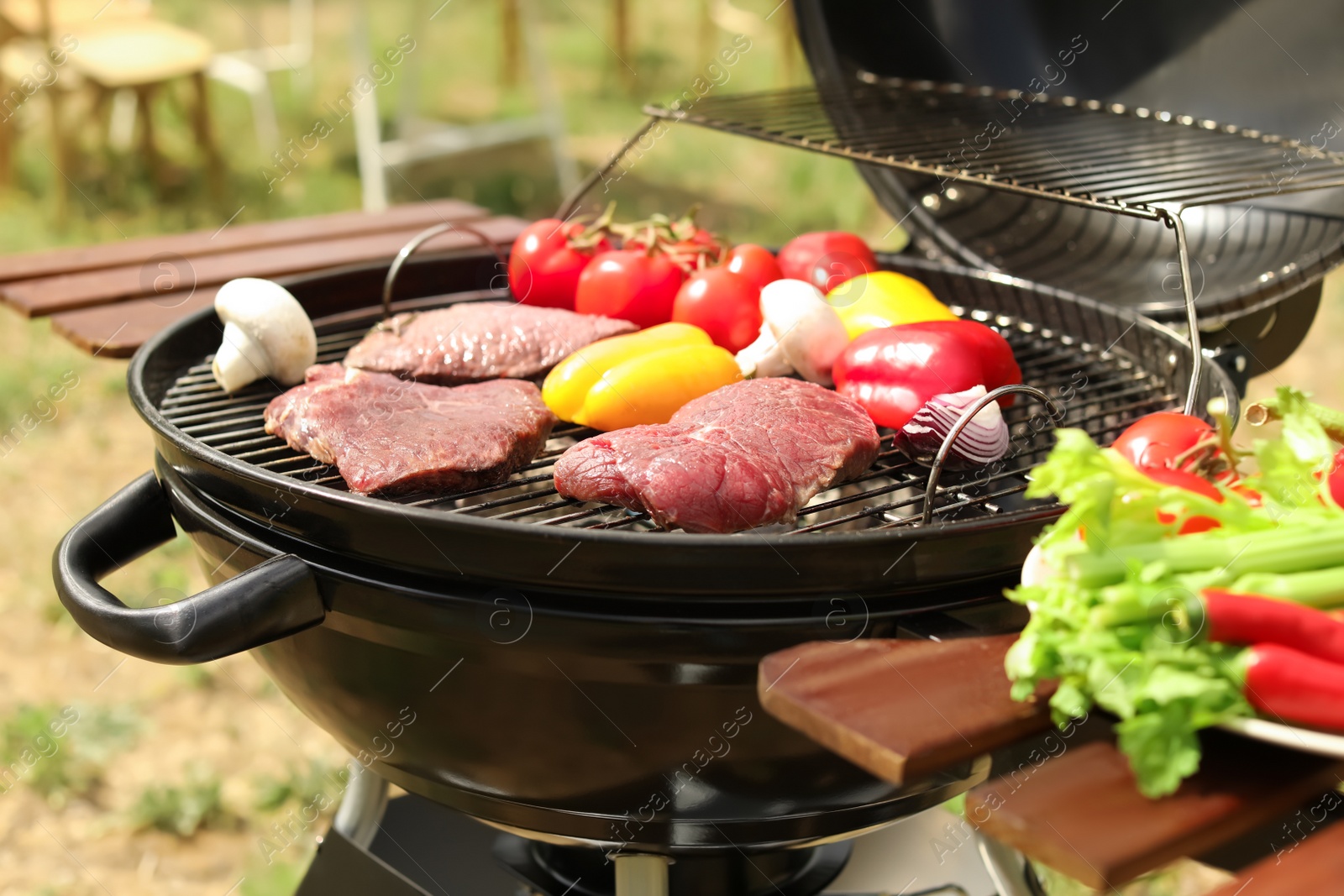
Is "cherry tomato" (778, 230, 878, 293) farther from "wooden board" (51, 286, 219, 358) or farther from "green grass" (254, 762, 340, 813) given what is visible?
"green grass" (254, 762, 340, 813)

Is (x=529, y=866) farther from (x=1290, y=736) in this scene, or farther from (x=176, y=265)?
(x=1290, y=736)

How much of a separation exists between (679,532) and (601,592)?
0.15 meters

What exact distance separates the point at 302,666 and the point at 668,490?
0.54m

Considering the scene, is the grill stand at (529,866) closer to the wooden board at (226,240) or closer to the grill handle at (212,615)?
the grill handle at (212,615)

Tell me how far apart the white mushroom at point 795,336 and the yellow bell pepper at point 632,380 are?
0.07 m

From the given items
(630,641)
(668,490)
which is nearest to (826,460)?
(668,490)

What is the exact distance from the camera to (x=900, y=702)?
1020mm

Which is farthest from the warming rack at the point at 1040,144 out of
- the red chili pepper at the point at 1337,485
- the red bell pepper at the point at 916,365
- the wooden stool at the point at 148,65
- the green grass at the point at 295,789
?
the wooden stool at the point at 148,65

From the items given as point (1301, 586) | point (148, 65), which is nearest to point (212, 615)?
point (1301, 586)

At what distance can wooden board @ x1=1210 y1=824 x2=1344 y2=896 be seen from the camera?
0.85 metres

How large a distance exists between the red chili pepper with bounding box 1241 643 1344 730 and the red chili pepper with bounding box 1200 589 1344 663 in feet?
0.07

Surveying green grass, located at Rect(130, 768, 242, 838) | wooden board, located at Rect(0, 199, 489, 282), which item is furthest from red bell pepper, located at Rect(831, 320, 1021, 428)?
green grass, located at Rect(130, 768, 242, 838)

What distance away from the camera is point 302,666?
1.53 m

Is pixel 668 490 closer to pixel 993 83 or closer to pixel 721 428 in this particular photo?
pixel 721 428
